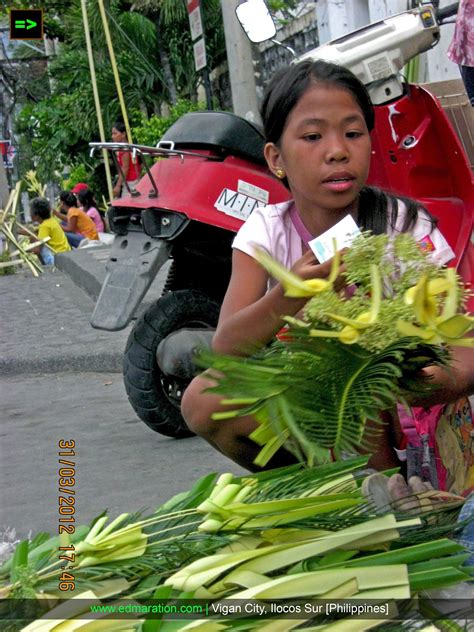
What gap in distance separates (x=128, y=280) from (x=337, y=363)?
8.49ft

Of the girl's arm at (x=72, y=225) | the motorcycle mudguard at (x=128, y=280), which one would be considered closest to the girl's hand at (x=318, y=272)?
the motorcycle mudguard at (x=128, y=280)

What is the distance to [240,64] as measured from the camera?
8156mm

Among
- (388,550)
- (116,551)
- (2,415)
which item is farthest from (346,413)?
(2,415)

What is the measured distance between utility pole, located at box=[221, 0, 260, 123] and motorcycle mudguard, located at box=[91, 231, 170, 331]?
148 inches

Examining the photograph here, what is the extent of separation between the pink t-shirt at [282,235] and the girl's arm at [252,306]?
0.23 feet

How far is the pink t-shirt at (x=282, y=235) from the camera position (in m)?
2.71

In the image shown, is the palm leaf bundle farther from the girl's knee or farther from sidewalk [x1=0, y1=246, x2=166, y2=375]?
sidewalk [x1=0, y1=246, x2=166, y2=375]

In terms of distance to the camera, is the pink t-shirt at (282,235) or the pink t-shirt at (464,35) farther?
the pink t-shirt at (464,35)

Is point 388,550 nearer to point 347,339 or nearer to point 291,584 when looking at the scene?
point 291,584

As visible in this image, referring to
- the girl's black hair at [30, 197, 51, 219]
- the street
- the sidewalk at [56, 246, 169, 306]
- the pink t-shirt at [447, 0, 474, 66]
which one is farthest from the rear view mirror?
the girl's black hair at [30, 197, 51, 219]

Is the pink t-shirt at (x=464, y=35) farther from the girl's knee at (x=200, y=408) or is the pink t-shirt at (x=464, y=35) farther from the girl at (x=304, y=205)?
the girl's knee at (x=200, y=408)

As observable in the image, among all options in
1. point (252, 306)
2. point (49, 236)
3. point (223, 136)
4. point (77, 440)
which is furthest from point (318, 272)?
point (49, 236)

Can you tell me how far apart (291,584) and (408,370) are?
0.45 metres

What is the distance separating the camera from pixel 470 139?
196 inches
